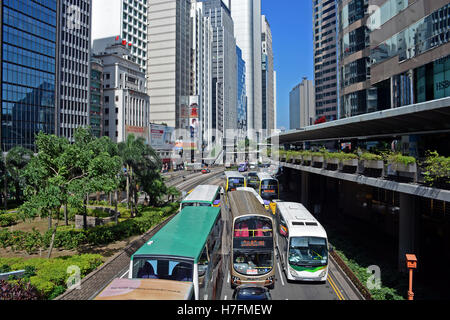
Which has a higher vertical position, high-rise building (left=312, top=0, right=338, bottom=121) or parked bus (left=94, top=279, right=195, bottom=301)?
high-rise building (left=312, top=0, right=338, bottom=121)

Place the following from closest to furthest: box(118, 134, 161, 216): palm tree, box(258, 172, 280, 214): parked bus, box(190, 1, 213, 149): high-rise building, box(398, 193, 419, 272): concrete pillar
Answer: box(398, 193, 419, 272): concrete pillar
box(118, 134, 161, 216): palm tree
box(258, 172, 280, 214): parked bus
box(190, 1, 213, 149): high-rise building

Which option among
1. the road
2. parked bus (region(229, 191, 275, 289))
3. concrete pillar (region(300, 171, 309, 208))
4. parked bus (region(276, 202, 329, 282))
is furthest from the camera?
concrete pillar (region(300, 171, 309, 208))

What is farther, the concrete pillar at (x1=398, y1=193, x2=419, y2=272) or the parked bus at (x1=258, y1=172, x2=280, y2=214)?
the parked bus at (x1=258, y1=172, x2=280, y2=214)

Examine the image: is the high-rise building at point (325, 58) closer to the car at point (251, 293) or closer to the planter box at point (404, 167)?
the planter box at point (404, 167)

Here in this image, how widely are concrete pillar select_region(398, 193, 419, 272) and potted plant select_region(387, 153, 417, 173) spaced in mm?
3462

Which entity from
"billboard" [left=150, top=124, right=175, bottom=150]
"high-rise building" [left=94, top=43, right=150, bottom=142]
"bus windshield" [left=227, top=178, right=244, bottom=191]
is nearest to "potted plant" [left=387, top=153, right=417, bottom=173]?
"bus windshield" [left=227, top=178, right=244, bottom=191]

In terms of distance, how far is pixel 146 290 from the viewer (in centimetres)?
812

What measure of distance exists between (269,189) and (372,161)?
889 inches

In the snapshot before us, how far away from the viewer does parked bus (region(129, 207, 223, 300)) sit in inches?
403

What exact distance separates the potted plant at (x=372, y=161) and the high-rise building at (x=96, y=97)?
72.7m

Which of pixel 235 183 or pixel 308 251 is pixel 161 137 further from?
pixel 308 251

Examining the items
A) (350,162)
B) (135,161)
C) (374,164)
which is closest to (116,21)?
(135,161)

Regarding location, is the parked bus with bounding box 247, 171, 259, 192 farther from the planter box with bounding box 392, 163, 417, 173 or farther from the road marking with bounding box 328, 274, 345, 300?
the planter box with bounding box 392, 163, 417, 173

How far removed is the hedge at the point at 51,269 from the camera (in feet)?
42.4
